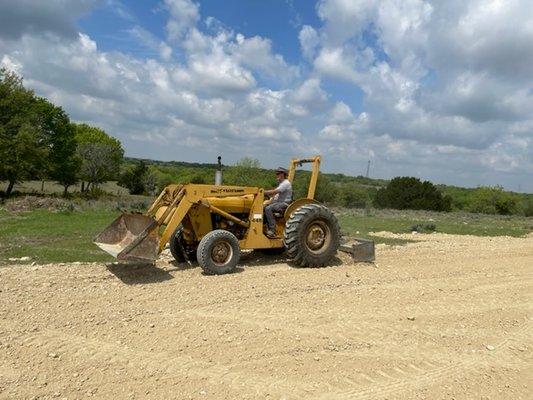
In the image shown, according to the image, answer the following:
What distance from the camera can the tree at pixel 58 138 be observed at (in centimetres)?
4481

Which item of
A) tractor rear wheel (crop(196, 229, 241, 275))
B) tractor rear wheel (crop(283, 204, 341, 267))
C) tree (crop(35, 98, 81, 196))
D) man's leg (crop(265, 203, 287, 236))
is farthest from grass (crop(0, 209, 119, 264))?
tree (crop(35, 98, 81, 196))

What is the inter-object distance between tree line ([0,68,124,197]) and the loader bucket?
97.6 ft

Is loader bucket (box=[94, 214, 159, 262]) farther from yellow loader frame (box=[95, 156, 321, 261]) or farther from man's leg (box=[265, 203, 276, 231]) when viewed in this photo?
man's leg (box=[265, 203, 276, 231])

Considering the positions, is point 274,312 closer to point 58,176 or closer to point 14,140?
point 14,140

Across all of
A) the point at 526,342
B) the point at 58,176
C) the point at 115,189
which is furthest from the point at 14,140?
the point at 526,342

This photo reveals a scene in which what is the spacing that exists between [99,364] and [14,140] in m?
34.8

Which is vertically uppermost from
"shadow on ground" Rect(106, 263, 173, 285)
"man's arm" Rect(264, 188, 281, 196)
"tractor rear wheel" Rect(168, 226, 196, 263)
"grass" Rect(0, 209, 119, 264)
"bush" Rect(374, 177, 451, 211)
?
"bush" Rect(374, 177, 451, 211)

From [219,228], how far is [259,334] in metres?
4.05

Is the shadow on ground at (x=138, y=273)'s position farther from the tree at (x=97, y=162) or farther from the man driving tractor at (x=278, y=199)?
the tree at (x=97, y=162)

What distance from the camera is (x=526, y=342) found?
20.9 ft

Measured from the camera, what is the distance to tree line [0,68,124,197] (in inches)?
1415

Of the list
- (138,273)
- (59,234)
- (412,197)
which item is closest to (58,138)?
(59,234)

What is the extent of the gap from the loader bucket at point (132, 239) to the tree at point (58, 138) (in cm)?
3794

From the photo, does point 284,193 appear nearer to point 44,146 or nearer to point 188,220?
point 188,220
